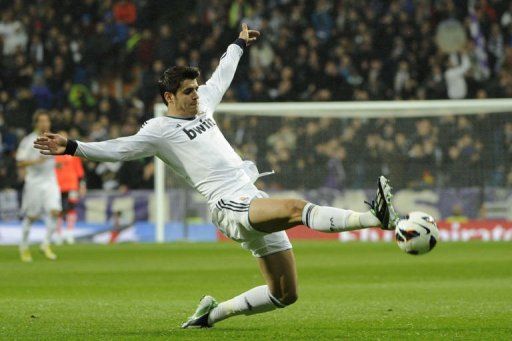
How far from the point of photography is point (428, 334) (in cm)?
745

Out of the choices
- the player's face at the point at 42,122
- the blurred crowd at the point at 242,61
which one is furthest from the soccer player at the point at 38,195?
the blurred crowd at the point at 242,61

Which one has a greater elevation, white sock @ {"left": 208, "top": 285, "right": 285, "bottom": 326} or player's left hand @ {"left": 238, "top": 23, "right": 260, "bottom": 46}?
player's left hand @ {"left": 238, "top": 23, "right": 260, "bottom": 46}

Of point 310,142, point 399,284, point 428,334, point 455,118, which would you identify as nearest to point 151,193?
point 310,142

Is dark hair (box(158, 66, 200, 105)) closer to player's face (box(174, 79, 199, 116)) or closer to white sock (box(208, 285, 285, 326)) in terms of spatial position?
player's face (box(174, 79, 199, 116))

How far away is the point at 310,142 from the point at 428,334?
15875mm

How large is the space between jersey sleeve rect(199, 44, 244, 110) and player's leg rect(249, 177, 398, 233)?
1.37 metres

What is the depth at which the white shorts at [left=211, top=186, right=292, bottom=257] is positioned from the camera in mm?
7344

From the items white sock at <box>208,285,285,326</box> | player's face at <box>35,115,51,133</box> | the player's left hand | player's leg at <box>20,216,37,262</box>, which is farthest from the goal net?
white sock at <box>208,285,285,326</box>

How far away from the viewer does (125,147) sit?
7.61m

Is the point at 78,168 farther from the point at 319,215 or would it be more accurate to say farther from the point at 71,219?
the point at 319,215

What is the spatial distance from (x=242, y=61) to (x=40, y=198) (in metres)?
9.95

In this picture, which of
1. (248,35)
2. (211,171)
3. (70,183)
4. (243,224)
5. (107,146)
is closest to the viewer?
(243,224)

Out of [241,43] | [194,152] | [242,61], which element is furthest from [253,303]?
[242,61]

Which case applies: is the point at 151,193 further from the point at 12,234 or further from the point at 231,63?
the point at 231,63
